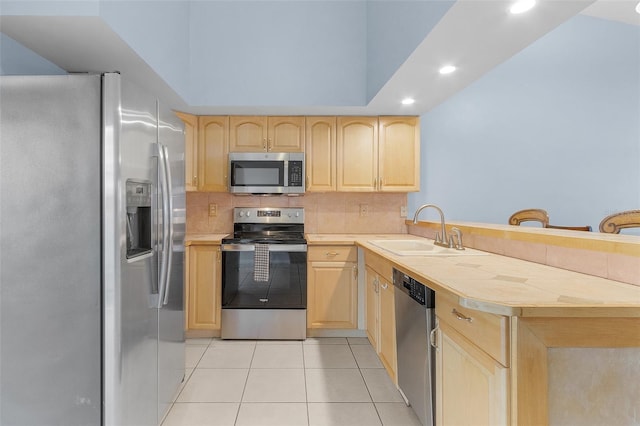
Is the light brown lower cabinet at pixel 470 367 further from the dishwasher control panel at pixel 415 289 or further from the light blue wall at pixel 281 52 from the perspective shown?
the light blue wall at pixel 281 52

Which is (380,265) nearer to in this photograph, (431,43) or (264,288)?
(264,288)

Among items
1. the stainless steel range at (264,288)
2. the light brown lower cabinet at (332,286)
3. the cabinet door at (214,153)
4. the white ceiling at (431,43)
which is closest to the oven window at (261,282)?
the stainless steel range at (264,288)

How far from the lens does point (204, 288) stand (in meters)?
3.14

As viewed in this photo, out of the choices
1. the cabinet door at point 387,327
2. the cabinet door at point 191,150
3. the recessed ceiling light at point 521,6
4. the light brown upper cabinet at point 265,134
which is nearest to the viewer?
the recessed ceiling light at point 521,6

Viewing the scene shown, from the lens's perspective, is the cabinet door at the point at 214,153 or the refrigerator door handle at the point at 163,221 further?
the cabinet door at the point at 214,153

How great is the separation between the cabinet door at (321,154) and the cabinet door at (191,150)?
1058 millimetres

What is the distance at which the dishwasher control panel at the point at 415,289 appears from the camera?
1597mm

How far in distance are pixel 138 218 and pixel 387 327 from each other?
5.30 ft

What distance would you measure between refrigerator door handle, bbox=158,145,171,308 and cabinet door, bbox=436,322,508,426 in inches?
52.7

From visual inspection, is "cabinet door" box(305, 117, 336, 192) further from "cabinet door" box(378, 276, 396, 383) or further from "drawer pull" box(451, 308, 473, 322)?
"drawer pull" box(451, 308, 473, 322)

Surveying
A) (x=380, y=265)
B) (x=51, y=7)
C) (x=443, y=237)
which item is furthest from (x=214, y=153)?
(x=443, y=237)

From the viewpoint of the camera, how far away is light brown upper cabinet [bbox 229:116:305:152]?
3408mm

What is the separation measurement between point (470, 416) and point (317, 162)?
101 inches

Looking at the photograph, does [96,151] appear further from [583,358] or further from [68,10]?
[583,358]
